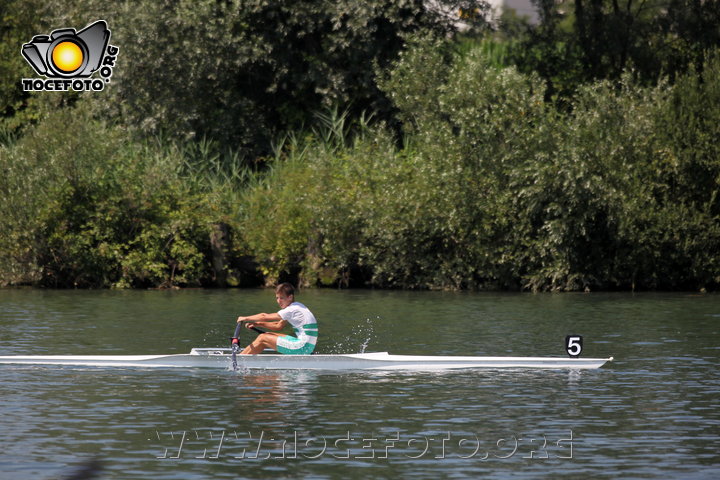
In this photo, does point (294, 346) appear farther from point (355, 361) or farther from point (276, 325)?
point (355, 361)

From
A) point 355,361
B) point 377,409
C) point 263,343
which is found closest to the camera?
point 377,409

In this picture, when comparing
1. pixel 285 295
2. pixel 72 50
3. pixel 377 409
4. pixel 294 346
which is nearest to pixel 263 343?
pixel 294 346

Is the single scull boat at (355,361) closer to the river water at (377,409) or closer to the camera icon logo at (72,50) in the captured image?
the river water at (377,409)

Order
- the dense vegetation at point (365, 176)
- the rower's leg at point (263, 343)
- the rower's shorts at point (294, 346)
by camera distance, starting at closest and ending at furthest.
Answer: the rower's shorts at point (294, 346)
the rower's leg at point (263, 343)
the dense vegetation at point (365, 176)

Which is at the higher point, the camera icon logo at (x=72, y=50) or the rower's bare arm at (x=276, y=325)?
the camera icon logo at (x=72, y=50)

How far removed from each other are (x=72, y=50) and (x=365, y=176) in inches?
577

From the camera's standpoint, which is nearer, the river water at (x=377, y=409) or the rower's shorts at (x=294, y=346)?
the river water at (x=377, y=409)

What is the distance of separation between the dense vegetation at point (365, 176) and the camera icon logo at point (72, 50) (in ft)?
2.46

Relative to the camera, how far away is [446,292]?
4212 cm

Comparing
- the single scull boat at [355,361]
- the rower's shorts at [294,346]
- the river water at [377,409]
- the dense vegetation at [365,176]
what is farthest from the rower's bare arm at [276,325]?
the dense vegetation at [365,176]

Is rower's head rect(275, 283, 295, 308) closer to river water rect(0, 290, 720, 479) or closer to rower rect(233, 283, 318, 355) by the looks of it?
rower rect(233, 283, 318, 355)

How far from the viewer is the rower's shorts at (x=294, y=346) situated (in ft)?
70.2

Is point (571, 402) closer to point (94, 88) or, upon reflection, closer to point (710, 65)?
point (710, 65)

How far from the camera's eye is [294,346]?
21453 millimetres
